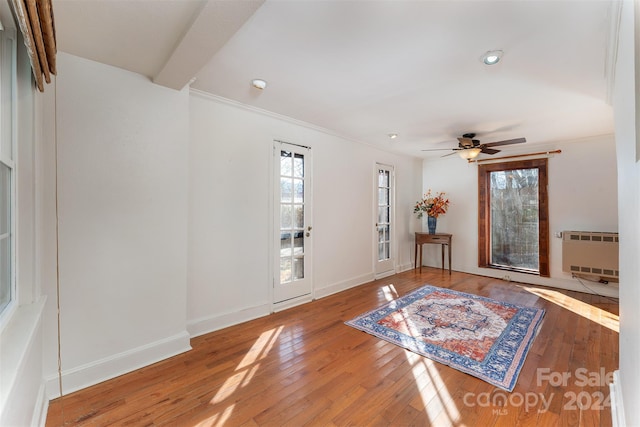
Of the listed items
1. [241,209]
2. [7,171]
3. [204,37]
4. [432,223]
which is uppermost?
[204,37]

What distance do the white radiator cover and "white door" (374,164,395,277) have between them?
265 cm

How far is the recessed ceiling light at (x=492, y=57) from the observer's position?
1861 mm

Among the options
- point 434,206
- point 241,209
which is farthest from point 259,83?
point 434,206

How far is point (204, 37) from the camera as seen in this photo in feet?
5.20

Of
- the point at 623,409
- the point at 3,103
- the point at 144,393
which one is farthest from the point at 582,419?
the point at 3,103

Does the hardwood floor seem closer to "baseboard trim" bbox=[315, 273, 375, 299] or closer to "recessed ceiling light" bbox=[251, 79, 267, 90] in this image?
"baseboard trim" bbox=[315, 273, 375, 299]

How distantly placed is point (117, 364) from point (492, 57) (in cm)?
360

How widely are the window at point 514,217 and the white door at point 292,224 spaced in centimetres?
359

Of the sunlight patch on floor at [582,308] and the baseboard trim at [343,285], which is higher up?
the baseboard trim at [343,285]

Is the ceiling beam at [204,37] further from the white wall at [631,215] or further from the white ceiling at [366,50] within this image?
the white wall at [631,215]

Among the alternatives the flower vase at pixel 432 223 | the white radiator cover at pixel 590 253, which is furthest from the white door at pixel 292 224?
the white radiator cover at pixel 590 253

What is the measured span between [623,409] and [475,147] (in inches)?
118

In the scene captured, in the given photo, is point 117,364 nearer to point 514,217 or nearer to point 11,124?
point 11,124

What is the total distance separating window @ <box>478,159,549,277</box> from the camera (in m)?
4.50
